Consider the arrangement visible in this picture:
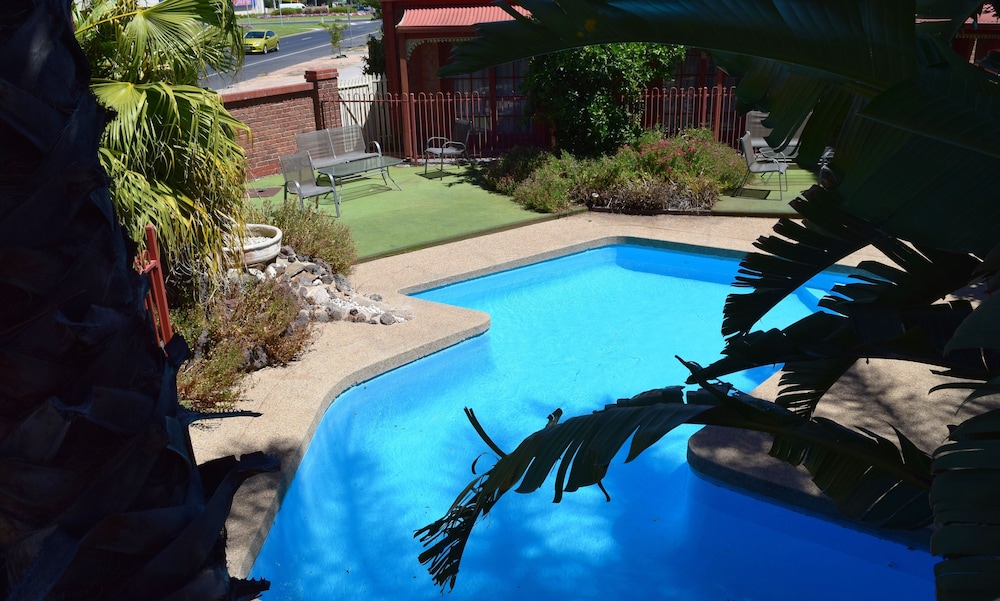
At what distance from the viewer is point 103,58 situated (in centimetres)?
711

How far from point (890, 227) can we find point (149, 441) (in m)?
1.71

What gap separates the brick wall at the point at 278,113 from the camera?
580 inches


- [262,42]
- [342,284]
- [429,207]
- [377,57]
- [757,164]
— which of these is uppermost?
[377,57]

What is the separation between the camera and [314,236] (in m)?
9.71

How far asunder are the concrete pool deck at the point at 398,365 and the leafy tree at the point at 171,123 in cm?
137

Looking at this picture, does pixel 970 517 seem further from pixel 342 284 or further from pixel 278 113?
pixel 278 113

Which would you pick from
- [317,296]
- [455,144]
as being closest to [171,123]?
[317,296]

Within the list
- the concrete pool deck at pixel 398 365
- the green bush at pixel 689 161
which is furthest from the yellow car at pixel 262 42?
the concrete pool deck at pixel 398 365

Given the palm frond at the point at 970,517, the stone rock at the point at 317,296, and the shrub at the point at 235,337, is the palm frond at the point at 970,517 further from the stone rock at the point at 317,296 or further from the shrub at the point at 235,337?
the stone rock at the point at 317,296

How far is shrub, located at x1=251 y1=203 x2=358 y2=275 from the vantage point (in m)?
9.62

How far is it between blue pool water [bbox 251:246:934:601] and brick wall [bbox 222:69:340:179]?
800 cm

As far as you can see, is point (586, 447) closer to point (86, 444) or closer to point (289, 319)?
point (86, 444)

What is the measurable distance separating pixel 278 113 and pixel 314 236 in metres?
6.56

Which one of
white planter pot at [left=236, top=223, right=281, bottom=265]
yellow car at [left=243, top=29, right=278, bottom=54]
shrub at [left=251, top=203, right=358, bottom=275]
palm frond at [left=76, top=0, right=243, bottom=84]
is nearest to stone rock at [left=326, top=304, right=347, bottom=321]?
white planter pot at [left=236, top=223, right=281, bottom=265]
